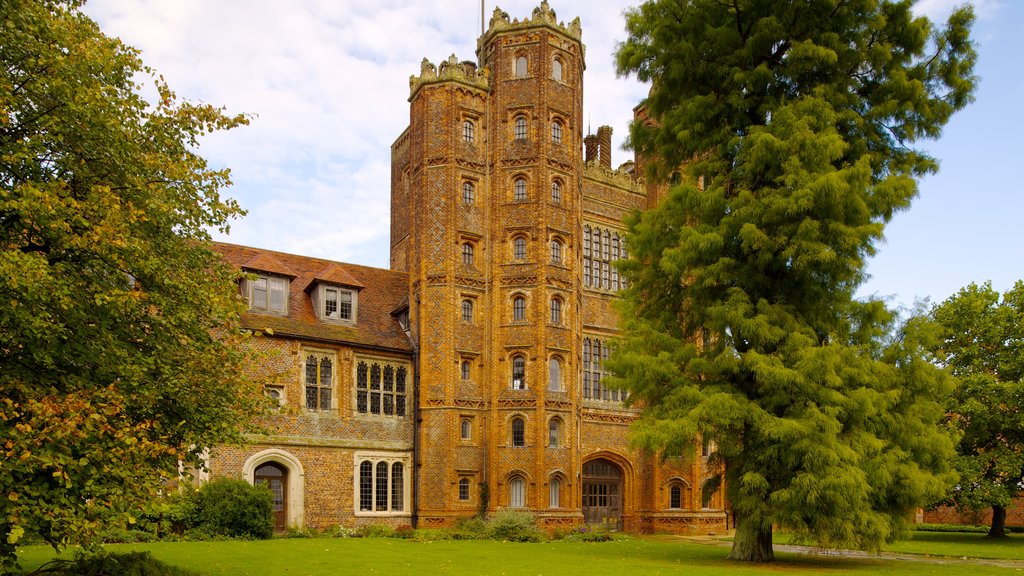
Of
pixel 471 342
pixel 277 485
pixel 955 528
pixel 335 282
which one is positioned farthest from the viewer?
pixel 955 528

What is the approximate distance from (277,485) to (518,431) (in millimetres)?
8777

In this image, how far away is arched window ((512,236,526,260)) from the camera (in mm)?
33156

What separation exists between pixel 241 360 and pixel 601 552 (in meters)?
12.5

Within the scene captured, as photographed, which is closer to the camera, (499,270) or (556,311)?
(499,270)

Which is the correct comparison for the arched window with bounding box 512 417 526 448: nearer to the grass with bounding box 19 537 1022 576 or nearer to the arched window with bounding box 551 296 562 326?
the arched window with bounding box 551 296 562 326

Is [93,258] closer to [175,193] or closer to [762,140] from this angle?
[175,193]

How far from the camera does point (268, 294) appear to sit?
101 feet

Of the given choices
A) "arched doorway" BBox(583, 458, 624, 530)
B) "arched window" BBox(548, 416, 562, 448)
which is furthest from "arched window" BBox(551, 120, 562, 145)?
"arched doorway" BBox(583, 458, 624, 530)

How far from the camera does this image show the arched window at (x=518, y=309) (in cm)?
3278

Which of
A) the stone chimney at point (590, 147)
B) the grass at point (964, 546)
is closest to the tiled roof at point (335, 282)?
the stone chimney at point (590, 147)

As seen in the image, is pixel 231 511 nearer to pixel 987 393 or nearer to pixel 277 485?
pixel 277 485

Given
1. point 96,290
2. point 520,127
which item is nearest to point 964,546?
point 520,127

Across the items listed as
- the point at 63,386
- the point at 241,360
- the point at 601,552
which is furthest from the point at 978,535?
the point at 63,386

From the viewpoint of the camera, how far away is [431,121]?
33281 millimetres
